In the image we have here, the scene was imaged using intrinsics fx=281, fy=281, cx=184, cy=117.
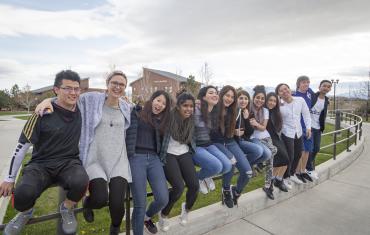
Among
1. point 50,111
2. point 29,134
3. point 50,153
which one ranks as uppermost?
point 50,111

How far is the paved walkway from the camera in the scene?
3.88m

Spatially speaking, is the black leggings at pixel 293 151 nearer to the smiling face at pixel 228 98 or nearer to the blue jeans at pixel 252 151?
the blue jeans at pixel 252 151

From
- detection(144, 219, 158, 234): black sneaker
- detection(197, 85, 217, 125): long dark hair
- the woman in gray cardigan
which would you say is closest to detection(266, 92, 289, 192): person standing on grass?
detection(197, 85, 217, 125): long dark hair

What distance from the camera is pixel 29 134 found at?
2486 millimetres

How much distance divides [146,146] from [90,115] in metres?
0.71

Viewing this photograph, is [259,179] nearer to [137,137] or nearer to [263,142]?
[263,142]

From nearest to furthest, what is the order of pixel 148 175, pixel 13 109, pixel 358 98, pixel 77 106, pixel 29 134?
pixel 29 134, pixel 77 106, pixel 148 175, pixel 358 98, pixel 13 109

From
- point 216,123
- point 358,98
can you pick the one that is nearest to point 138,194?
point 216,123

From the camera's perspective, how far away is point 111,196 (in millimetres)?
2744

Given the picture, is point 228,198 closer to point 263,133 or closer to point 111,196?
point 263,133

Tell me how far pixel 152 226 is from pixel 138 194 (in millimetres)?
562

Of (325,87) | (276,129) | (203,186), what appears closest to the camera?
(203,186)

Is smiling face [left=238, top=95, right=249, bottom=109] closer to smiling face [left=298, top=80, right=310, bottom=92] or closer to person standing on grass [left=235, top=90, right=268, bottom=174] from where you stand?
person standing on grass [left=235, top=90, right=268, bottom=174]

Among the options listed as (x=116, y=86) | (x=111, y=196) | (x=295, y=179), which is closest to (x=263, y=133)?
(x=295, y=179)
